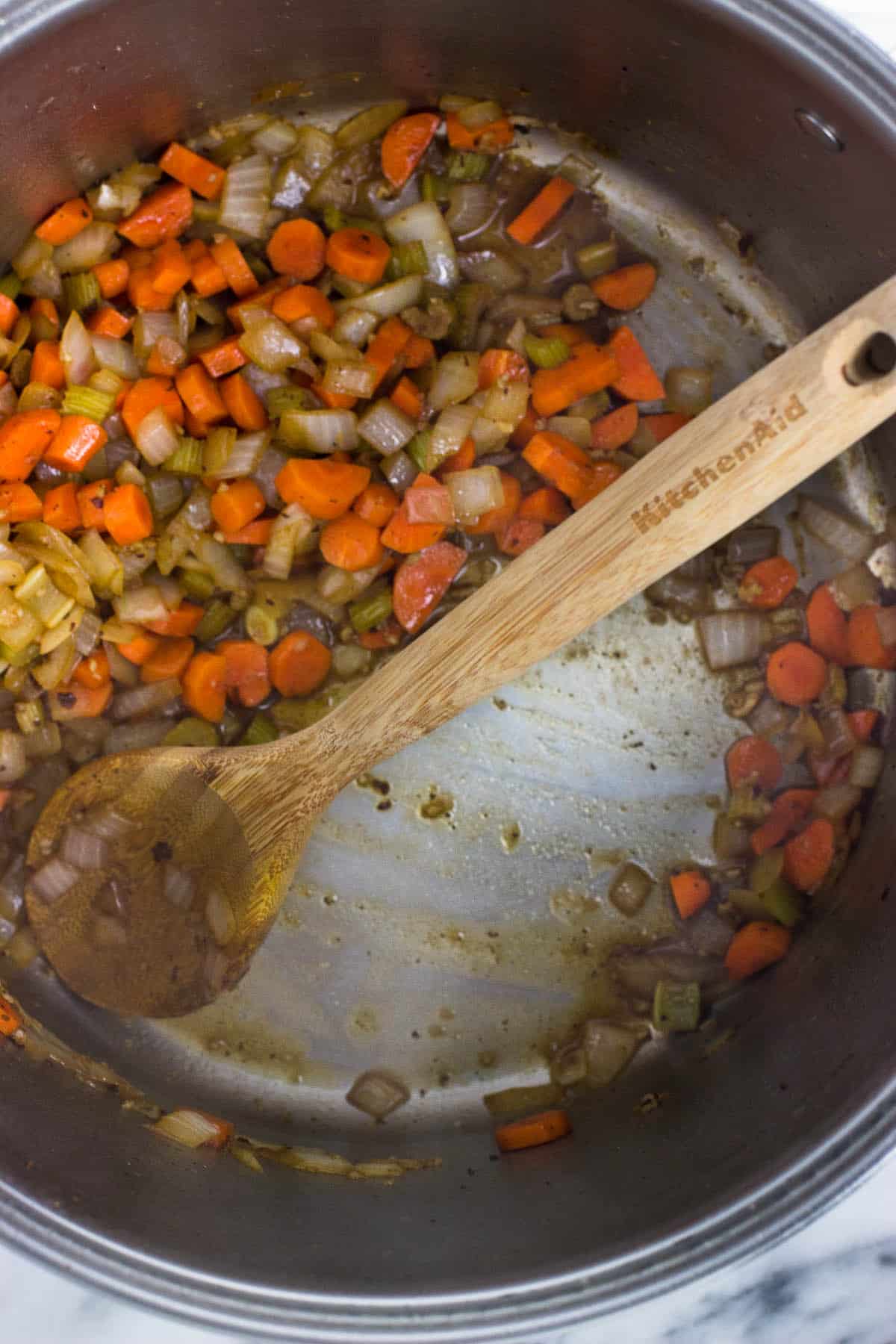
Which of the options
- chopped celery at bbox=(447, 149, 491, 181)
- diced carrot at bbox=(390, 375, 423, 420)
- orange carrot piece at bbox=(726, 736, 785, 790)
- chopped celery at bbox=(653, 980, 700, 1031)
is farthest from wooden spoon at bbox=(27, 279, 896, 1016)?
chopped celery at bbox=(447, 149, 491, 181)

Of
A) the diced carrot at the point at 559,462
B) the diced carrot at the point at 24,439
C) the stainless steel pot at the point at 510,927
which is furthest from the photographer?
the diced carrot at the point at 559,462

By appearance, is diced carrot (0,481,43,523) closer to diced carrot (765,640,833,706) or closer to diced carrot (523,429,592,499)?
diced carrot (523,429,592,499)

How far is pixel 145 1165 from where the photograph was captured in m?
1.67

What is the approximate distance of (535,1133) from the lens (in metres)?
1.84

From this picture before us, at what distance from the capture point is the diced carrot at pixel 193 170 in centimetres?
178

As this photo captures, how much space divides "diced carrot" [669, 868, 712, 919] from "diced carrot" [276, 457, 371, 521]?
902 mm

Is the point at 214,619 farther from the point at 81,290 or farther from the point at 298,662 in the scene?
the point at 81,290

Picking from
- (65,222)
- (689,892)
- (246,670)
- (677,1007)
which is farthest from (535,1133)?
(65,222)

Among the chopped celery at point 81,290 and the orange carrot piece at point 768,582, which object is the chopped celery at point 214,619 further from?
the orange carrot piece at point 768,582

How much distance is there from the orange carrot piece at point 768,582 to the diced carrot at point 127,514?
3.51 feet

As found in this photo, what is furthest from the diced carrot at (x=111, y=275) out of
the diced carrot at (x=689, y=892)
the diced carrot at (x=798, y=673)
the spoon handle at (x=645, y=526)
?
the diced carrot at (x=689, y=892)

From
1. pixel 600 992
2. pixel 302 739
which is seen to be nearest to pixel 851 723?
pixel 600 992

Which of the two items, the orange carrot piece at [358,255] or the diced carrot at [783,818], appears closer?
the orange carrot piece at [358,255]

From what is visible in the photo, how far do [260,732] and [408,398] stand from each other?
64 centimetres
